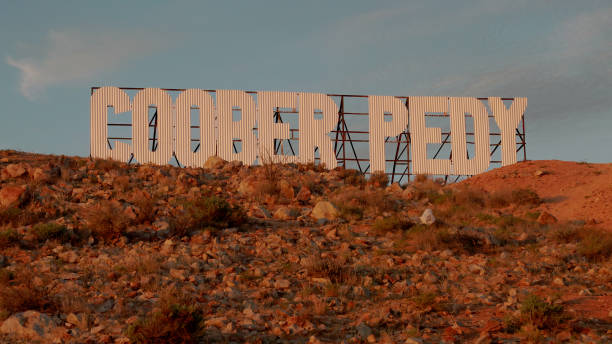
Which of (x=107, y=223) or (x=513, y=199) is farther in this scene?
(x=513, y=199)

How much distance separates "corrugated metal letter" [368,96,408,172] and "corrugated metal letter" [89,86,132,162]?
1388 centimetres

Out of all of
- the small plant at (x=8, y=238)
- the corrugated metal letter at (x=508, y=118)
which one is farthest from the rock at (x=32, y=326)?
the corrugated metal letter at (x=508, y=118)

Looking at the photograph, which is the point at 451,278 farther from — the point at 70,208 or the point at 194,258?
the point at 70,208

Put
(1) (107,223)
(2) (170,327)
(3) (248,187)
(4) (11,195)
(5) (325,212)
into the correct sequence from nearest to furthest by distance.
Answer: (2) (170,327) → (1) (107,223) → (4) (11,195) → (5) (325,212) → (3) (248,187)

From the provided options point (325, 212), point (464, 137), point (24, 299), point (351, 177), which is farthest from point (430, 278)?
point (464, 137)

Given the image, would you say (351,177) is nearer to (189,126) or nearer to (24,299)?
(189,126)

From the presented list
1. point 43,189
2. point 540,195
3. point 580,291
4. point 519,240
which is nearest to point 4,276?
point 43,189

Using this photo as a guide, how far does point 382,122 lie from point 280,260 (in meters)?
20.6

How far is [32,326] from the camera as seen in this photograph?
7.83m

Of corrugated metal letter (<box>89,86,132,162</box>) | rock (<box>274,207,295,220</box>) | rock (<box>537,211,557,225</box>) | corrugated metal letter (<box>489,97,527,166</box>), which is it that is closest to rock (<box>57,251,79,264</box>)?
rock (<box>274,207,295,220</box>)

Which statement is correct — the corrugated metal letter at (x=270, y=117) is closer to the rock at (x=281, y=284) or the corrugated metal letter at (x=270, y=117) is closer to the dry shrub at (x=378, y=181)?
the dry shrub at (x=378, y=181)

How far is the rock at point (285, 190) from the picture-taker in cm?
1770

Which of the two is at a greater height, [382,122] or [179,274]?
[382,122]

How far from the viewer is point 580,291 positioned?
9.98 m
